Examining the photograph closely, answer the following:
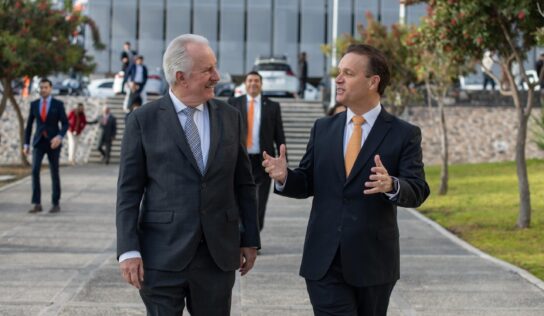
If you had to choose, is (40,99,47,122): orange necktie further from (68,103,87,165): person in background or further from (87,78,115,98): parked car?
(87,78,115,98): parked car

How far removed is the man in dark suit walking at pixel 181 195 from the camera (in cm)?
490

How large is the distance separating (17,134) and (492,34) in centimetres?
2186

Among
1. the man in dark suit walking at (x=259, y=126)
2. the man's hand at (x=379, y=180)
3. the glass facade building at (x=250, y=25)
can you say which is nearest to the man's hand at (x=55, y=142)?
the man in dark suit walking at (x=259, y=126)

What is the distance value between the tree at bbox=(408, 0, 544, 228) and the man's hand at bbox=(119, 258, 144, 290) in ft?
30.6

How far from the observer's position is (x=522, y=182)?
48.3 feet

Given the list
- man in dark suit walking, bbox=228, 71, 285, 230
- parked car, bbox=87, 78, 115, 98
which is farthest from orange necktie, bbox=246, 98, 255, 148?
parked car, bbox=87, 78, 115, 98

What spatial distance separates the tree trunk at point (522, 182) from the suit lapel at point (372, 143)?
31.7 ft

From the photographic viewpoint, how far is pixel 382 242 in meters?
5.19

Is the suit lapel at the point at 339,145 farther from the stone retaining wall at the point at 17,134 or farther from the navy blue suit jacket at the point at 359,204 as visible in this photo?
the stone retaining wall at the point at 17,134

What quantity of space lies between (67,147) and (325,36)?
2569 centimetres

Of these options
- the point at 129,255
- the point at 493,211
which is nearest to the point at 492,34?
the point at 493,211

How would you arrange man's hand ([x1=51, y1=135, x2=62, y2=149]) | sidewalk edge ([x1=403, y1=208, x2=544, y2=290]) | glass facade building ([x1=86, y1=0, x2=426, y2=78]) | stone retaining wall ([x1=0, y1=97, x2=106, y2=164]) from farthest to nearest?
1. glass facade building ([x1=86, y1=0, x2=426, y2=78])
2. stone retaining wall ([x1=0, y1=97, x2=106, y2=164])
3. man's hand ([x1=51, y1=135, x2=62, y2=149])
4. sidewalk edge ([x1=403, y1=208, x2=544, y2=290])

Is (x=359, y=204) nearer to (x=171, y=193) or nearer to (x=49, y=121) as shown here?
(x=171, y=193)

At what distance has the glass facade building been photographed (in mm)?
56719
